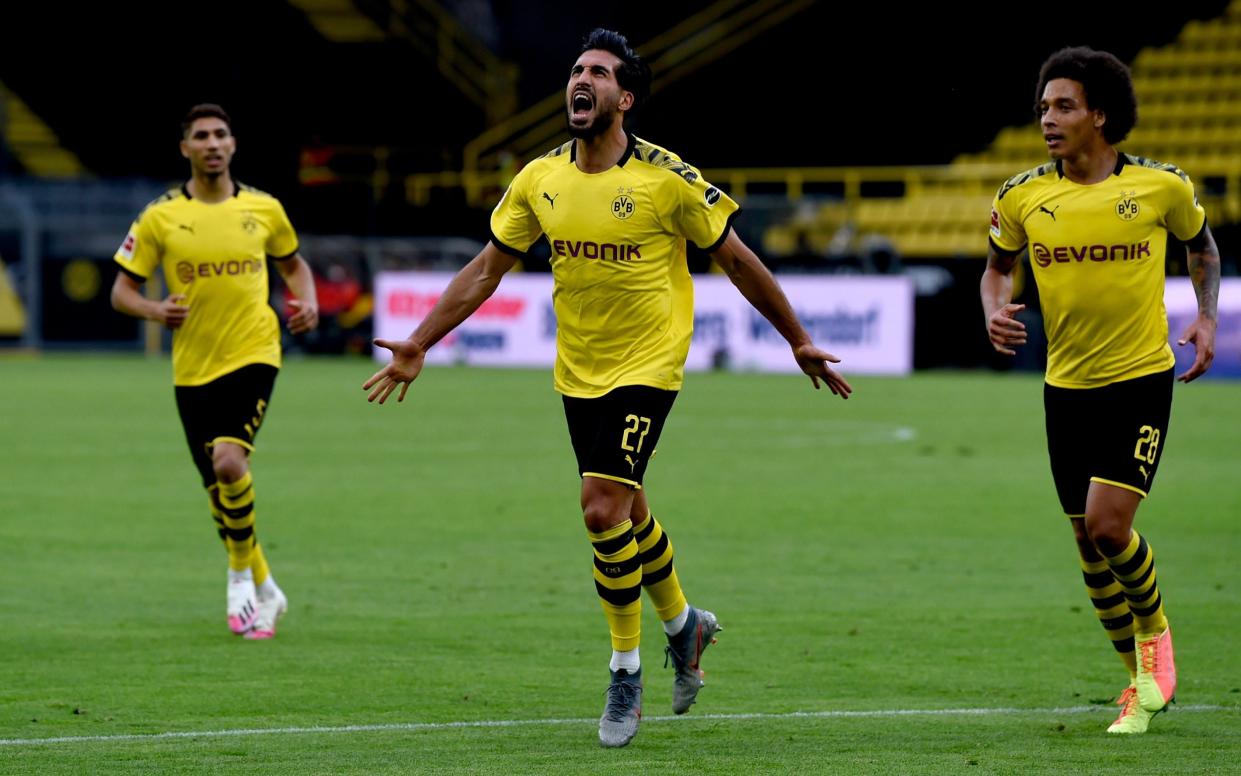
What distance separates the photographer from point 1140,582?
283 inches

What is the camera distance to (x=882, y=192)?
36250mm

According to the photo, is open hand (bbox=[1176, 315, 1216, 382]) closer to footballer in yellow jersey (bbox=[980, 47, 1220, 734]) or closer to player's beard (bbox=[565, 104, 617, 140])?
footballer in yellow jersey (bbox=[980, 47, 1220, 734])

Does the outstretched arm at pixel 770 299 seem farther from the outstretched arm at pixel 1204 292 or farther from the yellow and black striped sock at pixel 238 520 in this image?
the yellow and black striped sock at pixel 238 520

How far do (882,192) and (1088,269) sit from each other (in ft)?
96.4

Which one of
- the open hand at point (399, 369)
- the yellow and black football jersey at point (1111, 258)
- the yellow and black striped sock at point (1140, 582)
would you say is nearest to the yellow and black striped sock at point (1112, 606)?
the yellow and black striped sock at point (1140, 582)

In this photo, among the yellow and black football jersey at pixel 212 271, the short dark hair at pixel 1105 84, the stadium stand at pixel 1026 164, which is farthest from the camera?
the stadium stand at pixel 1026 164

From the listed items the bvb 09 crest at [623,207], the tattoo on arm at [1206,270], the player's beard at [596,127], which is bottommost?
the tattoo on arm at [1206,270]

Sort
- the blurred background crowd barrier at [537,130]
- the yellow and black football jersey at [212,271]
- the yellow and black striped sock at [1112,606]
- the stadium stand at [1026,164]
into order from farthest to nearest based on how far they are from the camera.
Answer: the stadium stand at [1026,164] < the blurred background crowd barrier at [537,130] < the yellow and black football jersey at [212,271] < the yellow and black striped sock at [1112,606]

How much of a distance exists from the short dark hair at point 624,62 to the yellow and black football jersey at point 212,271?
3.21 metres

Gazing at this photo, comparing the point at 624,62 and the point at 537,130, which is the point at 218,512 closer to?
the point at 624,62

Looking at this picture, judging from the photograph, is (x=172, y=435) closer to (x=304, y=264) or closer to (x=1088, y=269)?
(x=304, y=264)

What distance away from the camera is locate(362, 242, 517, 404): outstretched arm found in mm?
7160

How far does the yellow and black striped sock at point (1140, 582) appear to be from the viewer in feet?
23.5

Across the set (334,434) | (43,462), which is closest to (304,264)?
(43,462)
